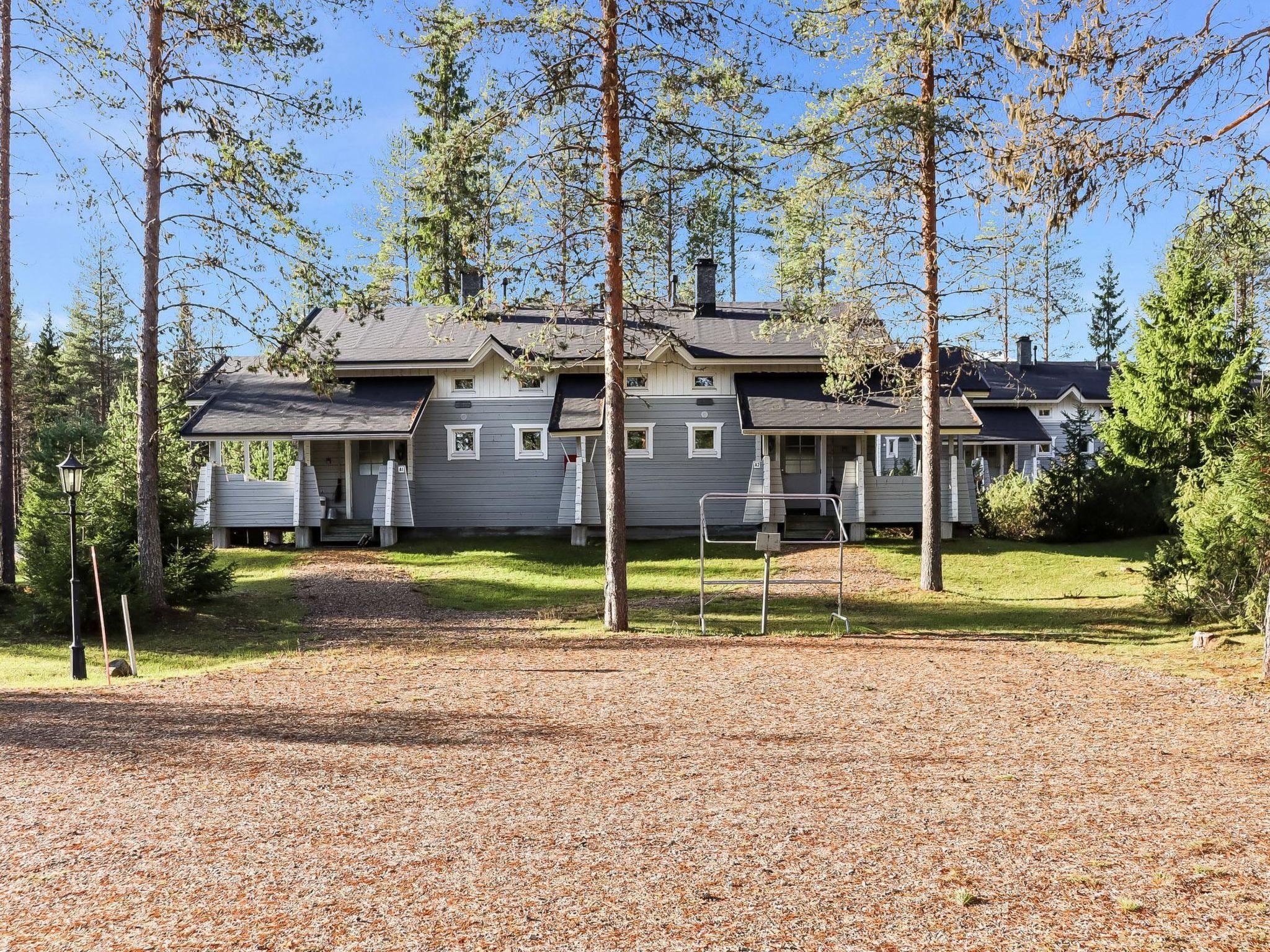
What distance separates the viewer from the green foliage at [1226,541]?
1053 cm

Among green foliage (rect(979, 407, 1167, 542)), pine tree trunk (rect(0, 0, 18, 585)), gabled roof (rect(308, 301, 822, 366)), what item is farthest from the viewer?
gabled roof (rect(308, 301, 822, 366))

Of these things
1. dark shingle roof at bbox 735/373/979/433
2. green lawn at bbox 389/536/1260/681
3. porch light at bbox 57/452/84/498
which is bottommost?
green lawn at bbox 389/536/1260/681

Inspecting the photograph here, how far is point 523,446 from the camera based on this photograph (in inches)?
920

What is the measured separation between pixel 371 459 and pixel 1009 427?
22743mm

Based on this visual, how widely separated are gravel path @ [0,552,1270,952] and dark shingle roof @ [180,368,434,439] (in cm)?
1297

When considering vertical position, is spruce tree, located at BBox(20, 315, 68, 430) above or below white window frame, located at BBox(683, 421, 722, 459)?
above

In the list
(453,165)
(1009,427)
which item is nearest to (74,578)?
(453,165)

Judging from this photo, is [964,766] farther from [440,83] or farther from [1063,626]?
[440,83]

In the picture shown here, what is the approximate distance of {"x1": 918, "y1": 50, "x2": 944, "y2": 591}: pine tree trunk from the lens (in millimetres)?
15039

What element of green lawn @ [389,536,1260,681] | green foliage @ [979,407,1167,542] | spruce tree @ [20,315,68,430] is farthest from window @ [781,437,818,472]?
spruce tree @ [20,315,68,430]

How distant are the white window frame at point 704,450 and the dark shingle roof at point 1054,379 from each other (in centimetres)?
1833

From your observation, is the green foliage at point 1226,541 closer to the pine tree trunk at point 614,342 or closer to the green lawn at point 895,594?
the green lawn at point 895,594

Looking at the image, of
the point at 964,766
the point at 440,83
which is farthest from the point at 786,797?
the point at 440,83

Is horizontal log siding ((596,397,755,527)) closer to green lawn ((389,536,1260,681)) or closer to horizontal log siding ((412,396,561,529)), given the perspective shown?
green lawn ((389,536,1260,681))
